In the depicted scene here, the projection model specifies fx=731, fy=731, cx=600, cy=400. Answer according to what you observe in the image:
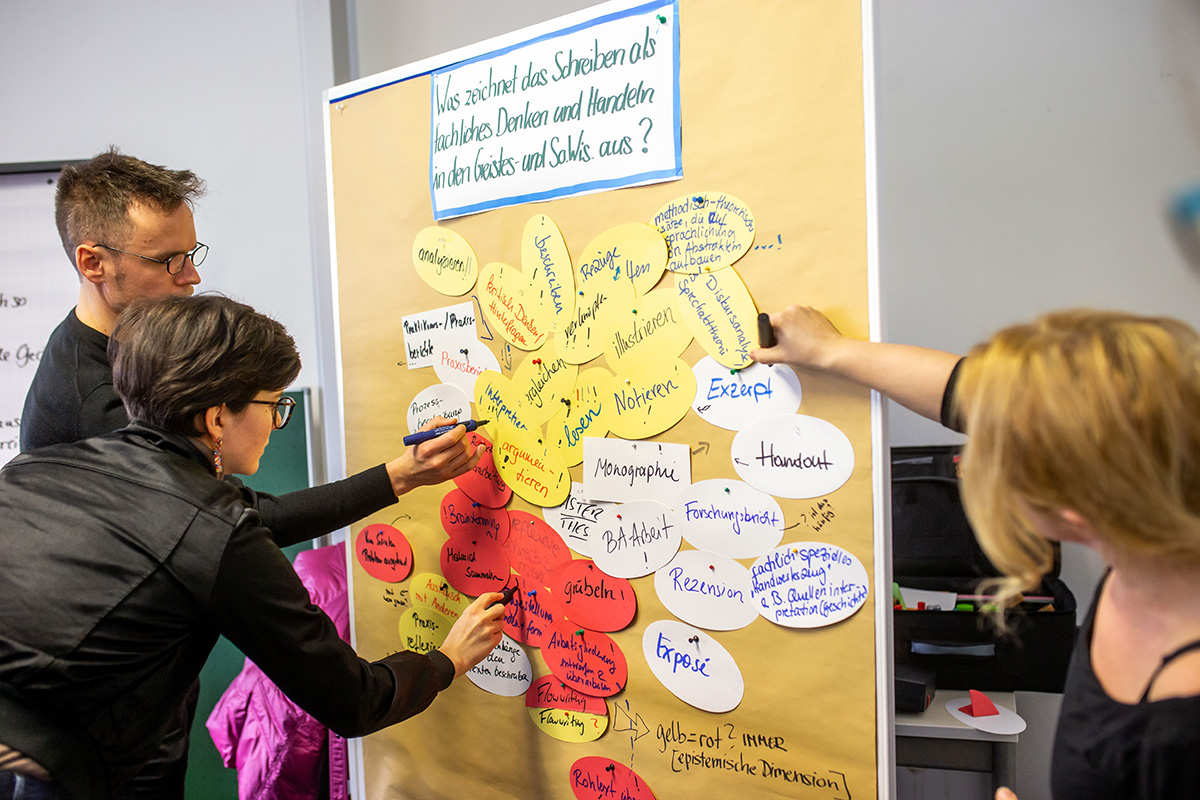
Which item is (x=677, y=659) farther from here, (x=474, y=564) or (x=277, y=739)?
(x=277, y=739)

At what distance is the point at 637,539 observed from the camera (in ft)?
3.61

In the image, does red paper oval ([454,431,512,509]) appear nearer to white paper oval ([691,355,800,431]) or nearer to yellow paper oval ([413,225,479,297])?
yellow paper oval ([413,225,479,297])

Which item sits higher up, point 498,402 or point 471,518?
point 498,402

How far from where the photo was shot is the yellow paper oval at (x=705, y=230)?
0.99m

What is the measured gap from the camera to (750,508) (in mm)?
1009

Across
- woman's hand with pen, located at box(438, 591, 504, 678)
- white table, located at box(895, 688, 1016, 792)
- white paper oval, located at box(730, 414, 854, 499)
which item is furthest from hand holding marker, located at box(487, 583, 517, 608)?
white table, located at box(895, 688, 1016, 792)

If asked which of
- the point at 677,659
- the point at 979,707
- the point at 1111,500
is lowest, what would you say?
the point at 979,707

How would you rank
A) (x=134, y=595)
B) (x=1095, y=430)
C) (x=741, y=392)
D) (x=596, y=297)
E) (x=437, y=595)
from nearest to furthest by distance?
(x=1095, y=430), (x=134, y=595), (x=741, y=392), (x=596, y=297), (x=437, y=595)

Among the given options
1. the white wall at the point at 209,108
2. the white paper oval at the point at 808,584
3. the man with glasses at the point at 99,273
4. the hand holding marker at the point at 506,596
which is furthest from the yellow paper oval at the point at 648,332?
the white wall at the point at 209,108

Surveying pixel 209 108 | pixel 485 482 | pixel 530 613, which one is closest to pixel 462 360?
pixel 485 482

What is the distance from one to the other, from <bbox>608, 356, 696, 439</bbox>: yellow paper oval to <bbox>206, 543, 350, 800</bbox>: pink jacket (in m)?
0.89

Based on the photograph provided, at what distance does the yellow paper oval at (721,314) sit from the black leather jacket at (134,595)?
0.64 meters

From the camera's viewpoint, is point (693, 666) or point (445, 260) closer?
point (693, 666)

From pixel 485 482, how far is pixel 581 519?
0.67 ft
